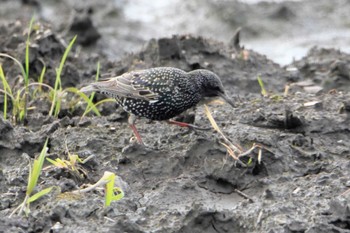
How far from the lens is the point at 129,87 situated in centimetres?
801

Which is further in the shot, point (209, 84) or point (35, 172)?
point (209, 84)

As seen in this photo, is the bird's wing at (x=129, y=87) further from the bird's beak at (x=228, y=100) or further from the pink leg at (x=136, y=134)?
the bird's beak at (x=228, y=100)

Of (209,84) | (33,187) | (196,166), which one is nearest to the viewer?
(33,187)

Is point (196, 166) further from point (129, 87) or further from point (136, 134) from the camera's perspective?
point (129, 87)

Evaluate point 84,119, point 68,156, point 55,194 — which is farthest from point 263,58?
point 55,194

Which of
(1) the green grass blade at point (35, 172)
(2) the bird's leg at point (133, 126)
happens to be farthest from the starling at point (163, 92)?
(1) the green grass blade at point (35, 172)

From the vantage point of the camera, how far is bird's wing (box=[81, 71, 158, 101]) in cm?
783

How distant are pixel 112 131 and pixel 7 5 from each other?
25.1 ft

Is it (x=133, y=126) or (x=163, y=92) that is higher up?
(x=163, y=92)

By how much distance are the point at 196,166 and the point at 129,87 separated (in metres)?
1.19

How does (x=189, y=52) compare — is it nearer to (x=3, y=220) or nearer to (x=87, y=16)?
(x=87, y=16)

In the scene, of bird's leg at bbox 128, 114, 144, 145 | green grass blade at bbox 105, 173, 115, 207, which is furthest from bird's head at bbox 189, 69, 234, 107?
green grass blade at bbox 105, 173, 115, 207

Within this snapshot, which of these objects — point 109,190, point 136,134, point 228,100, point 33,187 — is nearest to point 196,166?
point 136,134

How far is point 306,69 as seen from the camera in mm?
10539
